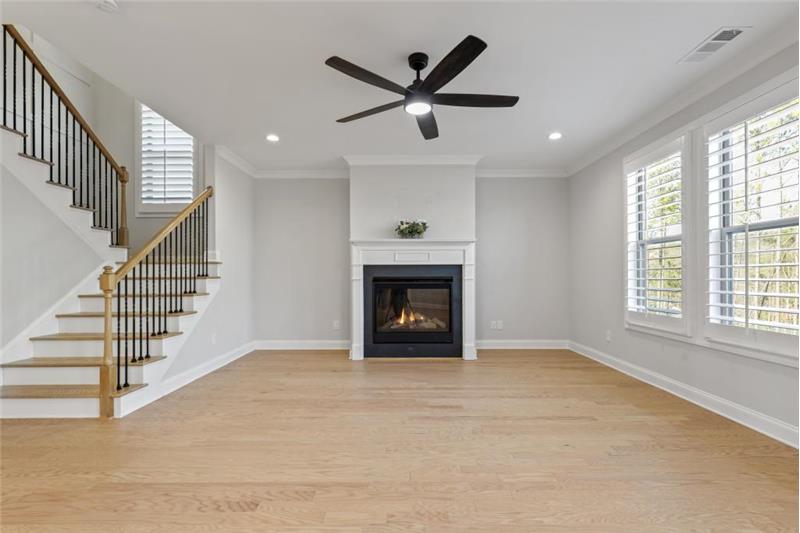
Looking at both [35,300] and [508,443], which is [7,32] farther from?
[508,443]

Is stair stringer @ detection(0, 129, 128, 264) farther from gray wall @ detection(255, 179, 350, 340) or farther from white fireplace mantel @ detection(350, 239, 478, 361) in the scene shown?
white fireplace mantel @ detection(350, 239, 478, 361)

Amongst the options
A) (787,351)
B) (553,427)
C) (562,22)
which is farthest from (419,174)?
(787,351)

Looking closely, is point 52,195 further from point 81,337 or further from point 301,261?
point 301,261

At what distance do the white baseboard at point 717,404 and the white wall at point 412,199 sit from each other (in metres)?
2.35

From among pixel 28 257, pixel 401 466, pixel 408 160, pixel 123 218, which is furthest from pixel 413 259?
pixel 28 257

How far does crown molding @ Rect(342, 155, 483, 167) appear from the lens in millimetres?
4883

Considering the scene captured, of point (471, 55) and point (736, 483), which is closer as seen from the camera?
point (736, 483)

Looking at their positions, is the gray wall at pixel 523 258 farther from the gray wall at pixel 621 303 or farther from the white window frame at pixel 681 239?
the white window frame at pixel 681 239

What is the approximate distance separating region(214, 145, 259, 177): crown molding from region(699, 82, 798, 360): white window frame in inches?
188

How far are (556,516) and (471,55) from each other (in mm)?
2362

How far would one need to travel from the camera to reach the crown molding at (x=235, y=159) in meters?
4.50

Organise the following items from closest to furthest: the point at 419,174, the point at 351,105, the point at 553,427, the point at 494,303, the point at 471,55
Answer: the point at 471,55 → the point at 553,427 → the point at 351,105 → the point at 419,174 → the point at 494,303

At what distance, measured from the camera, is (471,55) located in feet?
7.04

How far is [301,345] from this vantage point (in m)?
5.44
